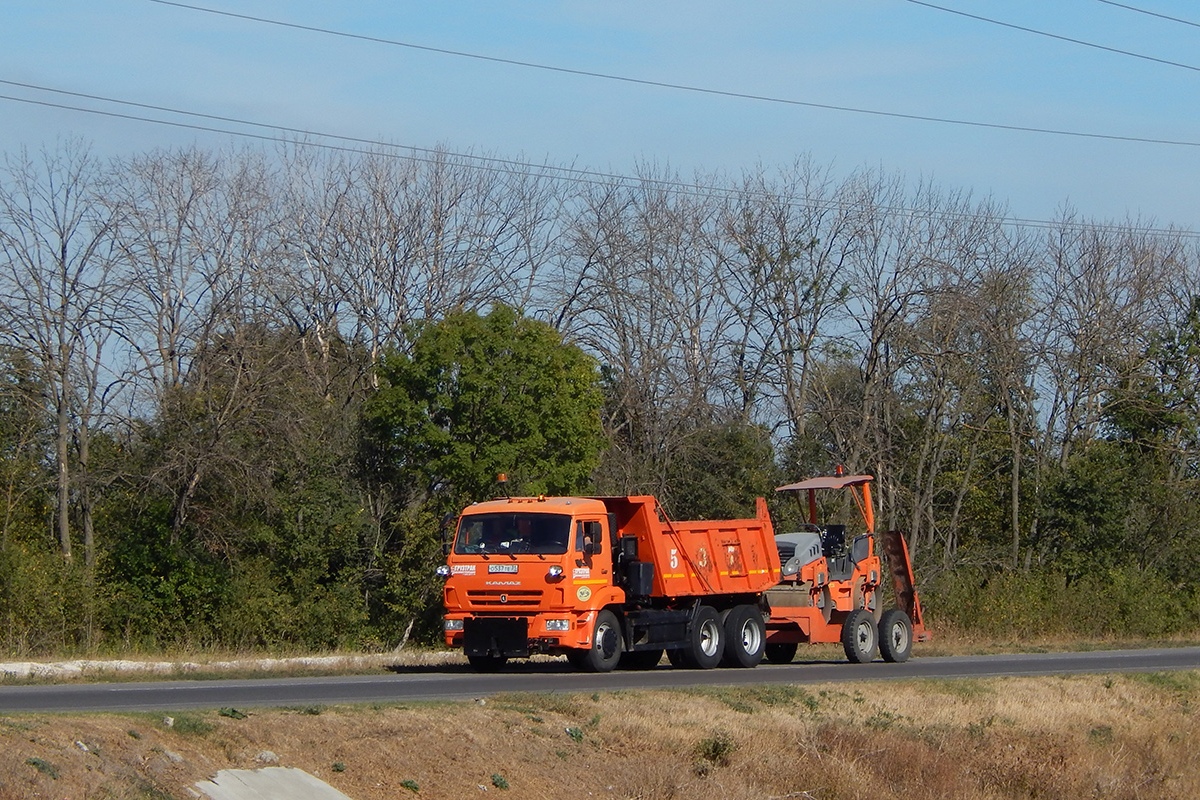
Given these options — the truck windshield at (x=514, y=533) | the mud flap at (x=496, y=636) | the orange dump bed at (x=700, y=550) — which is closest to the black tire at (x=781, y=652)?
the orange dump bed at (x=700, y=550)

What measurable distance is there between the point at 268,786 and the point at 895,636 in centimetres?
1598

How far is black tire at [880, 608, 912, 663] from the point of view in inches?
A: 1014

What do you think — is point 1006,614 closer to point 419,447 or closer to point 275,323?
point 419,447

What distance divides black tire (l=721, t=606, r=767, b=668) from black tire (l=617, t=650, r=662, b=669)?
3.71 ft

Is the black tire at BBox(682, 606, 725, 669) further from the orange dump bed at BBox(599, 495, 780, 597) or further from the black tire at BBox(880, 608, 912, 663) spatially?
the black tire at BBox(880, 608, 912, 663)

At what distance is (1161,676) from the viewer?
77.6 feet

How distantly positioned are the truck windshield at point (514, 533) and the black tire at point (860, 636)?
6.34m

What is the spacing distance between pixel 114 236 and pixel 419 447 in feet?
30.4

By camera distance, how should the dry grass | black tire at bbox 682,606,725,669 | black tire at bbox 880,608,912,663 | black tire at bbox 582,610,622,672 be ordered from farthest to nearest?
1. black tire at bbox 880,608,912,663
2. black tire at bbox 682,606,725,669
3. black tire at bbox 582,610,622,672
4. the dry grass

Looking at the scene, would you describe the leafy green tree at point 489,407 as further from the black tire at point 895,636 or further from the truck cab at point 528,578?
the truck cab at point 528,578

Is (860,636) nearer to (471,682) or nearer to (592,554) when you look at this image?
(592,554)

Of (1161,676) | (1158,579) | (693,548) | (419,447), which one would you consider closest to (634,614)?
(693,548)

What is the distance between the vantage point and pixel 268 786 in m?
12.2

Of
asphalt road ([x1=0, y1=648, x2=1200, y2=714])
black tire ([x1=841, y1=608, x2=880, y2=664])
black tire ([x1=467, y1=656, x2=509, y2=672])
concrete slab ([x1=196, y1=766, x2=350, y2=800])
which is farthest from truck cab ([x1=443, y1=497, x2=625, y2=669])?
concrete slab ([x1=196, y1=766, x2=350, y2=800])
